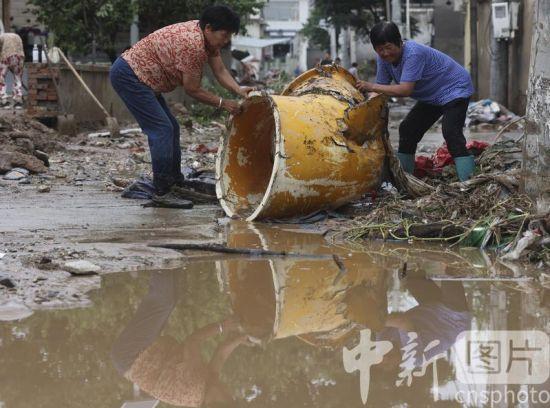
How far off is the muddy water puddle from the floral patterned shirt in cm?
195

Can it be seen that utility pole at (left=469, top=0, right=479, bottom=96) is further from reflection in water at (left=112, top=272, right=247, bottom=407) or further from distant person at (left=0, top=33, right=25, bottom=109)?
reflection in water at (left=112, top=272, right=247, bottom=407)

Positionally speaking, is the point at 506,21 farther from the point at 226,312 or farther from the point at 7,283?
the point at 7,283

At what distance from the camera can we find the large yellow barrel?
5.43 m

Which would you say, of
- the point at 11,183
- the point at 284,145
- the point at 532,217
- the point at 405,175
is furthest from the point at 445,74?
the point at 11,183

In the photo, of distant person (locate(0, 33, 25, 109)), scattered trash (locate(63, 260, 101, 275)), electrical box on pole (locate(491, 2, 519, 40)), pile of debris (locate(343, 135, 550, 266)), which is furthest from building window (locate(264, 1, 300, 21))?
scattered trash (locate(63, 260, 101, 275))

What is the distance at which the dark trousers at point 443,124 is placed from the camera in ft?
19.4

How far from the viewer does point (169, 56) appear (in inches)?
239

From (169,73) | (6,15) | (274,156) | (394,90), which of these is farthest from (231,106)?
(6,15)

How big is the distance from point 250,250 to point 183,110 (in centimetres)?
1176

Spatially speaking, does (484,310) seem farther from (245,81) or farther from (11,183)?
(245,81)

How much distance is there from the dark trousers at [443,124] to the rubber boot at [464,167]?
3 centimetres

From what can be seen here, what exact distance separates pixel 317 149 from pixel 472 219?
1.07 metres

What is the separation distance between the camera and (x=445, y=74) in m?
6.00

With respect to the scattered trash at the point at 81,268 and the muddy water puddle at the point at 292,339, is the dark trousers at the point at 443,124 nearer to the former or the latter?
the muddy water puddle at the point at 292,339
